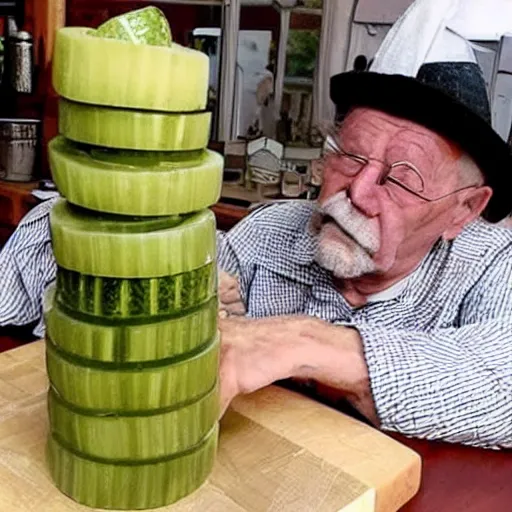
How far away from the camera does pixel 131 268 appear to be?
2.08 feet

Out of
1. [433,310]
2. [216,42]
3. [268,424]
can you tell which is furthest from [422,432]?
[216,42]

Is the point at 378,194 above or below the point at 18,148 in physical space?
above

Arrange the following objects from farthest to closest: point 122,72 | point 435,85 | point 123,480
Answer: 1. point 435,85
2. point 123,480
3. point 122,72

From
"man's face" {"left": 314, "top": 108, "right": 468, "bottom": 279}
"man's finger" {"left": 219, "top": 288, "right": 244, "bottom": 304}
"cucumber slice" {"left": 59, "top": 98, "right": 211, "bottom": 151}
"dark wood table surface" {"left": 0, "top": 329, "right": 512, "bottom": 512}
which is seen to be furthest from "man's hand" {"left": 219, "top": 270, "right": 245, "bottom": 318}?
"cucumber slice" {"left": 59, "top": 98, "right": 211, "bottom": 151}

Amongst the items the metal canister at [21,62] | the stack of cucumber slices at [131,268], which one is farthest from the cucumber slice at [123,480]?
the metal canister at [21,62]

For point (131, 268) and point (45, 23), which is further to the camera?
point (45, 23)

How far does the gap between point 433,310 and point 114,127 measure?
737 millimetres

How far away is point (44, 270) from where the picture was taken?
1.14 meters

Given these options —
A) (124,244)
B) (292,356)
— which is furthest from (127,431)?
(292,356)

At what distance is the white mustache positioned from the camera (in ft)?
3.77

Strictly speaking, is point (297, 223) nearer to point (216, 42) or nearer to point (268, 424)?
point (268, 424)

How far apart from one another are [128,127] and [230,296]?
0.70m

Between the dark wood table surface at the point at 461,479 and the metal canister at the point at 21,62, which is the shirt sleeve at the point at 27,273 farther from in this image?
the metal canister at the point at 21,62

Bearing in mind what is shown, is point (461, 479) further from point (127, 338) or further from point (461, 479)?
point (127, 338)
